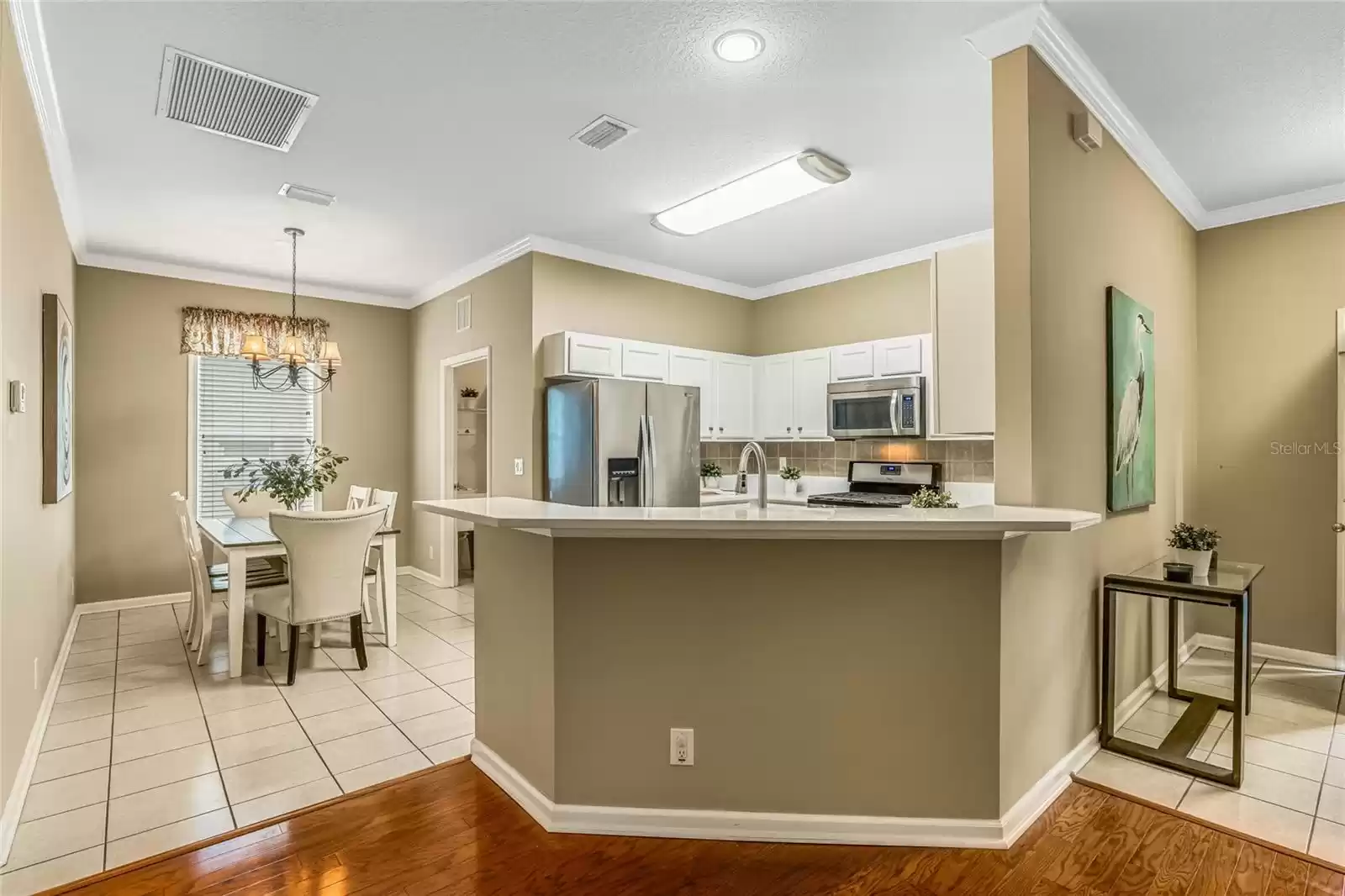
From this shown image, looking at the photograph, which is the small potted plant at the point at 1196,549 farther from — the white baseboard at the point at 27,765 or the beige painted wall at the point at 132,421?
the beige painted wall at the point at 132,421

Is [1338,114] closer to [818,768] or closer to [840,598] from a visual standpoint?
[840,598]

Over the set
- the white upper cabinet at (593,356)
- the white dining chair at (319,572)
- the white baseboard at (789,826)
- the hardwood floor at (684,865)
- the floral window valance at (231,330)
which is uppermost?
the floral window valance at (231,330)

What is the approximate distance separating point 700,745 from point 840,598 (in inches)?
25.2

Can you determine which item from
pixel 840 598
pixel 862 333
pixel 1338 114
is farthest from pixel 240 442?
pixel 1338 114

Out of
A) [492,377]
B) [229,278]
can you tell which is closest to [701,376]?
[492,377]

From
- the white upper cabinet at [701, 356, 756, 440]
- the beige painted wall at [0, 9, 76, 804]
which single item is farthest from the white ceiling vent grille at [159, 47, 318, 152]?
the white upper cabinet at [701, 356, 756, 440]

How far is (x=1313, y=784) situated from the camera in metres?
2.52

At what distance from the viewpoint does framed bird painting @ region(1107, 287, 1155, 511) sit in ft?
9.52

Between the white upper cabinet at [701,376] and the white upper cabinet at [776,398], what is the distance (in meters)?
0.48

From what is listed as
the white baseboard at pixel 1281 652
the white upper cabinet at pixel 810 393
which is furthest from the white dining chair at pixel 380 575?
the white baseboard at pixel 1281 652

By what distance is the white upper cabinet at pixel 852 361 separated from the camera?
16.5ft

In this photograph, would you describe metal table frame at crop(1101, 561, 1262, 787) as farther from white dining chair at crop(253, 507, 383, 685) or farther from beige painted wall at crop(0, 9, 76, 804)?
beige painted wall at crop(0, 9, 76, 804)

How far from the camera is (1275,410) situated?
3.97 meters

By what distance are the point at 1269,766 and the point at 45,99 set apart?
5.45m
